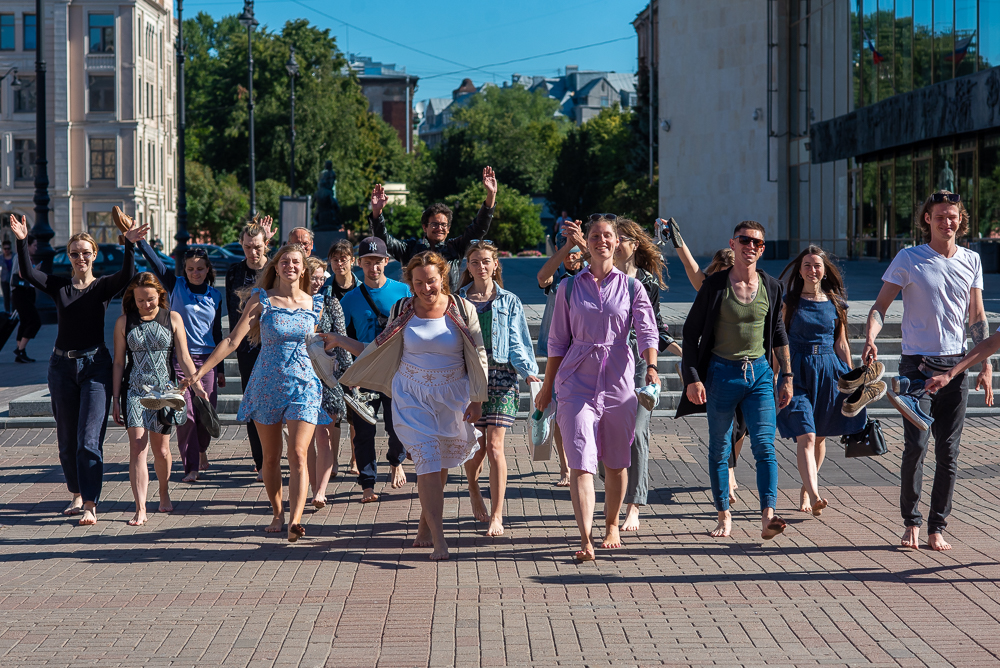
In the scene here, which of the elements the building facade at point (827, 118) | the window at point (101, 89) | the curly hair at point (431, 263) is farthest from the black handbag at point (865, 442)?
the window at point (101, 89)

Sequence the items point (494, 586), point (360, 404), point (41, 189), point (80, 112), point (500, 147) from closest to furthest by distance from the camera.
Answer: point (494, 586) < point (360, 404) < point (41, 189) < point (80, 112) < point (500, 147)

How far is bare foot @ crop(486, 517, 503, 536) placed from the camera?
699 cm

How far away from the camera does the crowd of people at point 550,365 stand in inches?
252

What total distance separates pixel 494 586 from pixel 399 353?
1.50m

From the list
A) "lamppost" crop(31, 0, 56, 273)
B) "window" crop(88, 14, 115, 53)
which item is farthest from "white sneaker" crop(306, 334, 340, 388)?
"window" crop(88, 14, 115, 53)

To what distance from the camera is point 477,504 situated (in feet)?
24.0

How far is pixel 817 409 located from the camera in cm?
746

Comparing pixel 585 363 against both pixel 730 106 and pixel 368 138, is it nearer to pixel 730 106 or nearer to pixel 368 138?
pixel 730 106

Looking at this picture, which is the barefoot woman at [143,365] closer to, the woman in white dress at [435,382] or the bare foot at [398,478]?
the bare foot at [398,478]

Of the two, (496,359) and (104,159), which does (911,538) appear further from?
(104,159)

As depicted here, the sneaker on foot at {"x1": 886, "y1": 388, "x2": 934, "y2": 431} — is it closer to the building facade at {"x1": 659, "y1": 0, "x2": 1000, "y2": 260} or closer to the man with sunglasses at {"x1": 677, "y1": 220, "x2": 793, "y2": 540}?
the man with sunglasses at {"x1": 677, "y1": 220, "x2": 793, "y2": 540}

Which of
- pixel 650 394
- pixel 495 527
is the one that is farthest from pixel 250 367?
pixel 650 394

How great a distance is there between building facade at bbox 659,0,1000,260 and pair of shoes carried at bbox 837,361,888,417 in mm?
20407

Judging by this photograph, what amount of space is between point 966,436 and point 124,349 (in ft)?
23.5
